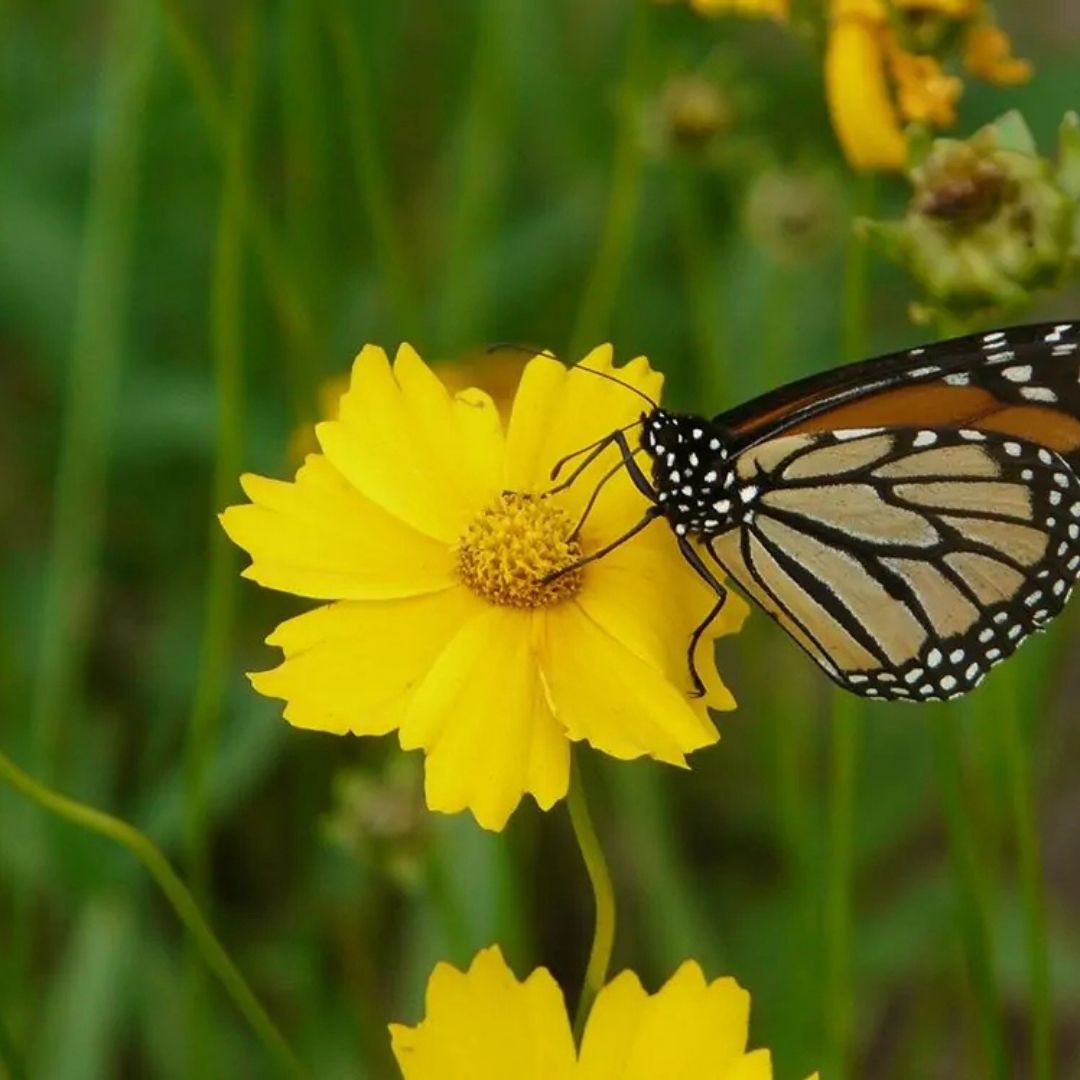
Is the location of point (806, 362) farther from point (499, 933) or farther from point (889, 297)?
point (499, 933)

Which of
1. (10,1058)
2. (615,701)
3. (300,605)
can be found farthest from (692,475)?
(300,605)

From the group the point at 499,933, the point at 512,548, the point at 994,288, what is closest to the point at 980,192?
the point at 994,288

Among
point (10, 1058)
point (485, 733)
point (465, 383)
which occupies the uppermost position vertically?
point (465, 383)

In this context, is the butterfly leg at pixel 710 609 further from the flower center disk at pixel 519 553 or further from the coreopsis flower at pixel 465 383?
the coreopsis flower at pixel 465 383

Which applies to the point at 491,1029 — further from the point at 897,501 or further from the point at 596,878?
the point at 897,501

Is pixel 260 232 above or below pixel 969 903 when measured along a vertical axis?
above
